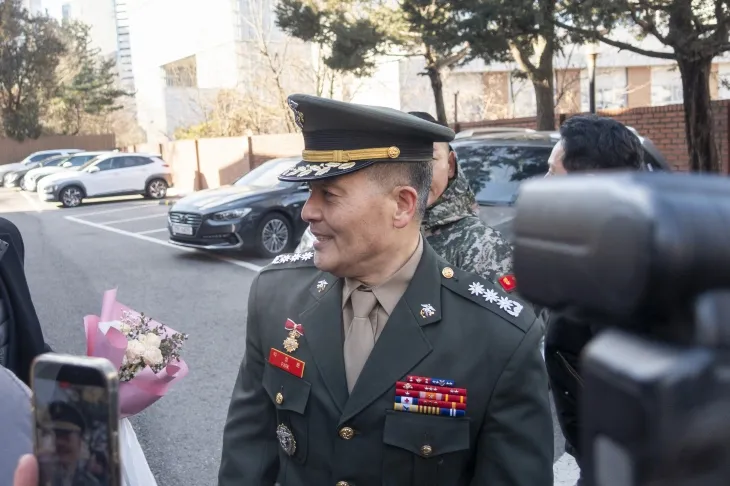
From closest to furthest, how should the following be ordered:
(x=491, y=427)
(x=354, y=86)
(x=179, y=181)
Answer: (x=491, y=427), (x=179, y=181), (x=354, y=86)

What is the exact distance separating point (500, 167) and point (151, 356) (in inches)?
159

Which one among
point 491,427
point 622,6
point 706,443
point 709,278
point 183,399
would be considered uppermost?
point 622,6

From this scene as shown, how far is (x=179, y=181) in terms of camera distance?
28.2 meters

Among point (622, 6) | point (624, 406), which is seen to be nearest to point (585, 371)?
point (624, 406)

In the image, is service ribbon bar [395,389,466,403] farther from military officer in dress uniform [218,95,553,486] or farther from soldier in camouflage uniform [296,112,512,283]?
soldier in camouflage uniform [296,112,512,283]

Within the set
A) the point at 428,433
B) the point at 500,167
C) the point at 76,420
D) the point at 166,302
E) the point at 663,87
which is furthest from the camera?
the point at 663,87

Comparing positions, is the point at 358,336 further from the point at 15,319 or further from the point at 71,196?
the point at 71,196

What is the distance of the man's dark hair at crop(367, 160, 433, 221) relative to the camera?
182 centimetres

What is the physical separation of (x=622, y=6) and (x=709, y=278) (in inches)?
375

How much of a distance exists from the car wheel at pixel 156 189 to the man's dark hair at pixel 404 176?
2195 cm

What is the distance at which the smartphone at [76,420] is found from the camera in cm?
91

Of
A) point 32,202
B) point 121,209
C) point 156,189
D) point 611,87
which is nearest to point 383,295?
point 121,209

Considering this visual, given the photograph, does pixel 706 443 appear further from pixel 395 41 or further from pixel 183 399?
pixel 395 41

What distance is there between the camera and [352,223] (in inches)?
70.0
